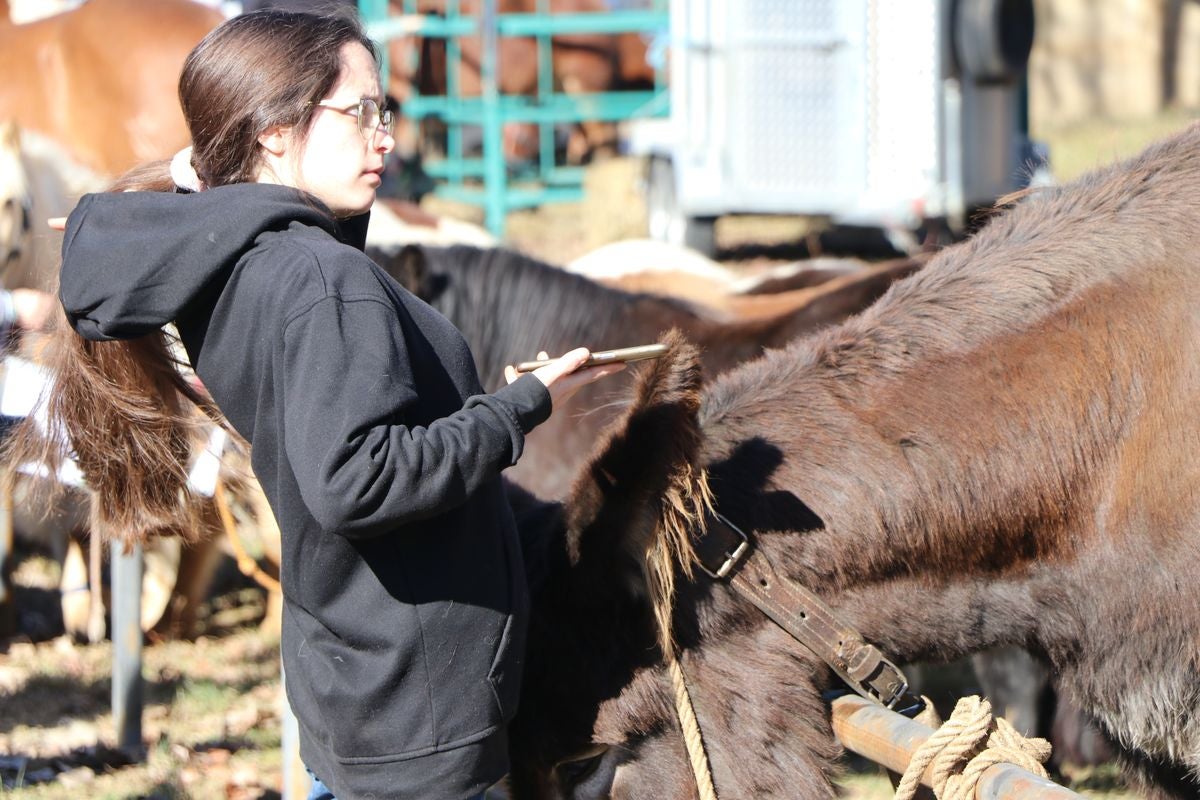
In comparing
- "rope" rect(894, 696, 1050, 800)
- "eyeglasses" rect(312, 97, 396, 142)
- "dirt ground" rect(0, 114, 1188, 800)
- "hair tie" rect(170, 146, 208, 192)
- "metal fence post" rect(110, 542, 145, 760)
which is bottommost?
"dirt ground" rect(0, 114, 1188, 800)

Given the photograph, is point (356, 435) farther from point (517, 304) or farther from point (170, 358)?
point (517, 304)

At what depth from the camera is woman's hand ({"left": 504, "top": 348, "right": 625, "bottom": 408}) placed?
5.74 feet

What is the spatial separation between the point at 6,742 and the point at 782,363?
3.37 meters

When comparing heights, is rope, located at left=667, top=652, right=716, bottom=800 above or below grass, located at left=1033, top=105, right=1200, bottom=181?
above

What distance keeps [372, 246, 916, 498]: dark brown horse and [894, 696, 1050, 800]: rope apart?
206 centimetres

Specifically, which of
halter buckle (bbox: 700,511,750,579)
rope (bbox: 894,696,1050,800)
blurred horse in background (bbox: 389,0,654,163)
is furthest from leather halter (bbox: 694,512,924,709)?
blurred horse in background (bbox: 389,0,654,163)

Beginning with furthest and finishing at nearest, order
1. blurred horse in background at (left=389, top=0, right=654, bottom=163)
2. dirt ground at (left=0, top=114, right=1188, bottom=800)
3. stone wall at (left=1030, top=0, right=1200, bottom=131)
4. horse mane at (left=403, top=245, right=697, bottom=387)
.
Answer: stone wall at (left=1030, top=0, right=1200, bottom=131) < blurred horse in background at (left=389, top=0, right=654, bottom=163) < horse mane at (left=403, top=245, right=697, bottom=387) < dirt ground at (left=0, top=114, right=1188, bottom=800)

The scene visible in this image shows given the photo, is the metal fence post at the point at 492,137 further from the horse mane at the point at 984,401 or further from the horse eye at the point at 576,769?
the horse eye at the point at 576,769

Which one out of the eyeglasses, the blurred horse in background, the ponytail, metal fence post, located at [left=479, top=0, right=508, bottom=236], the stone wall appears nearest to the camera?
the eyeglasses

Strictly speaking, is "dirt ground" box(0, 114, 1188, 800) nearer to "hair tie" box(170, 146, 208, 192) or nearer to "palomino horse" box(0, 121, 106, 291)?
"palomino horse" box(0, 121, 106, 291)

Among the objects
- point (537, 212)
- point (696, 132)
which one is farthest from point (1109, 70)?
point (696, 132)

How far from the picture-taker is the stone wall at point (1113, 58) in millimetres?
18094

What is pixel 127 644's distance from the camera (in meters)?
3.91

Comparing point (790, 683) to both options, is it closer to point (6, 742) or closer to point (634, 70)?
point (6, 742)
